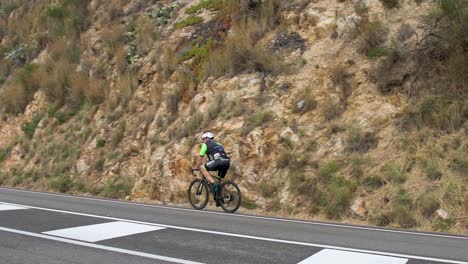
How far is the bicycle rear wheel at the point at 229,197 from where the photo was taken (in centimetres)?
1165

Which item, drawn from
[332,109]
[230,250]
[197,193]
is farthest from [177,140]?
[230,250]

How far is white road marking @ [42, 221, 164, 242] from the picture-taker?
24.2 feet

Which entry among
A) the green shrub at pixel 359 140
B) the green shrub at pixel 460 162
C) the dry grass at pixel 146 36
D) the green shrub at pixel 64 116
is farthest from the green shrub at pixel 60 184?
the green shrub at pixel 460 162

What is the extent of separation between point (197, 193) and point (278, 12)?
7.90 m

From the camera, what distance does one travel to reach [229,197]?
38.3 ft

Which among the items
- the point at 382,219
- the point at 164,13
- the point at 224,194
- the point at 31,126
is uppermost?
the point at 164,13

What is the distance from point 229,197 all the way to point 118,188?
216 inches

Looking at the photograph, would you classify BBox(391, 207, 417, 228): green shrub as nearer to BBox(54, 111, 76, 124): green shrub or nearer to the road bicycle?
the road bicycle

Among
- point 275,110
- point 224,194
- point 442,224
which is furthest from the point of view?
point 275,110

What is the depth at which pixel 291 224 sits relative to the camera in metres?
9.52

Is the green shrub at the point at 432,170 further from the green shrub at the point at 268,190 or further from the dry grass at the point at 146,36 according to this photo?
the dry grass at the point at 146,36

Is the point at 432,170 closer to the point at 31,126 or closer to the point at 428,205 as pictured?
the point at 428,205

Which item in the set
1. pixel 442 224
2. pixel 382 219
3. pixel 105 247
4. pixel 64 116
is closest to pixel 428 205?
pixel 442 224

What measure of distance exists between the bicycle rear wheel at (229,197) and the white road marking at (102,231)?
336 cm
